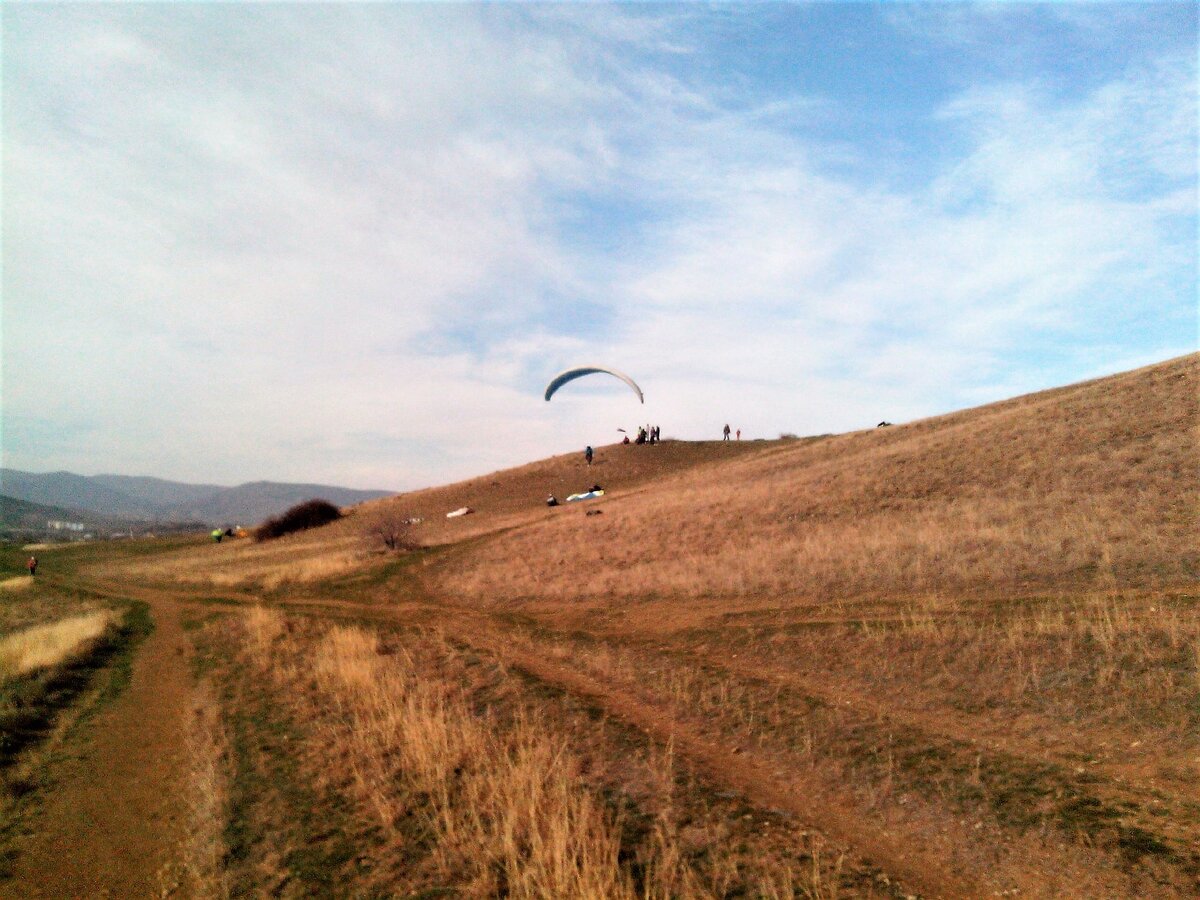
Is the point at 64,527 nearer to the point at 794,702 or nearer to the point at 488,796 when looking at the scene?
the point at 488,796

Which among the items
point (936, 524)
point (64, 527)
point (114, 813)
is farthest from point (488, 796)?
point (64, 527)

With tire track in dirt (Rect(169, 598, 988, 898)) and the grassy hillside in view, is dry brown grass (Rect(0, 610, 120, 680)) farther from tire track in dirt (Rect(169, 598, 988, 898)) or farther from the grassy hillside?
tire track in dirt (Rect(169, 598, 988, 898))

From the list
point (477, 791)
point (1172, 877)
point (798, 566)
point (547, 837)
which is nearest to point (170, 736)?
point (477, 791)

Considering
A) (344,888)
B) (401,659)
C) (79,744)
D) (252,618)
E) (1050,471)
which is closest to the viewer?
(344,888)

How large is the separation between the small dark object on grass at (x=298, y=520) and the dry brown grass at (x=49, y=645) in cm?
3450

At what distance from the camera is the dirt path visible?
6.27 metres

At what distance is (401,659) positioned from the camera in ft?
45.0

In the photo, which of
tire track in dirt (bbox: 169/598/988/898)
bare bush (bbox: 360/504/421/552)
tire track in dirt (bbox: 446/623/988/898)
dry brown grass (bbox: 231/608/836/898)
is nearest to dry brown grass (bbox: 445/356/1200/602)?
bare bush (bbox: 360/504/421/552)

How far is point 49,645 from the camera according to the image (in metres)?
17.0

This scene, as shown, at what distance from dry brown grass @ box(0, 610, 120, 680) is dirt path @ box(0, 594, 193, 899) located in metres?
4.00

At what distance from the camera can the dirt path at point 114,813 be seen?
627 centimetres

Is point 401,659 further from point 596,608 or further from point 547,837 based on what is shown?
point 547,837

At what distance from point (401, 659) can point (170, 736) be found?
418 centimetres

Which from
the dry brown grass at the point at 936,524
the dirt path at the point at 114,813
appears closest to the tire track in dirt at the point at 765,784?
the dirt path at the point at 114,813
